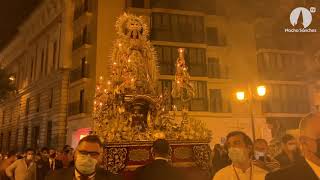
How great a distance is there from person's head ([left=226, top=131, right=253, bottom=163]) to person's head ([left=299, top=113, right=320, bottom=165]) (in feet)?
3.04

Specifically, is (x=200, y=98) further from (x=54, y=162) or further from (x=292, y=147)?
(x=292, y=147)

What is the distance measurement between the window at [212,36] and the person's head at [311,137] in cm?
2328

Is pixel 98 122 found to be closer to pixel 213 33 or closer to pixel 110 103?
pixel 110 103

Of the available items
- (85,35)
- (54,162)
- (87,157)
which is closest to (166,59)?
(85,35)

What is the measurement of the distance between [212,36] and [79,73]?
10.0m

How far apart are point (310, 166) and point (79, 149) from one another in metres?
2.07

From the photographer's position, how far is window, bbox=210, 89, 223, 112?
24.4 meters

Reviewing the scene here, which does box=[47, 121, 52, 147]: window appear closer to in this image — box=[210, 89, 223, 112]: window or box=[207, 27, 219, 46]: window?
box=[210, 89, 223, 112]: window

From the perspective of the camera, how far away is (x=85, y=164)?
3316 millimetres

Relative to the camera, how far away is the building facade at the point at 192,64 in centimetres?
2320

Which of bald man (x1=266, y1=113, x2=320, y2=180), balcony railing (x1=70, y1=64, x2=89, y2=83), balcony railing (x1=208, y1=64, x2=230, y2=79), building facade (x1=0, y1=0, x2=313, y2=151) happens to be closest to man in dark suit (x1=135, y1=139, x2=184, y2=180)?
bald man (x1=266, y1=113, x2=320, y2=180)

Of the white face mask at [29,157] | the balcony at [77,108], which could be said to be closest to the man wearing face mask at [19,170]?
the white face mask at [29,157]

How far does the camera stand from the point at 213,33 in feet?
85.2

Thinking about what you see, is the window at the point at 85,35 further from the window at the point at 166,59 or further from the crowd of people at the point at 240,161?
A: the crowd of people at the point at 240,161
